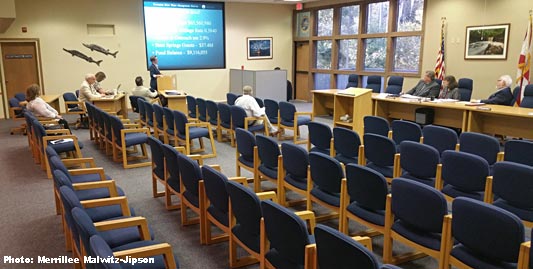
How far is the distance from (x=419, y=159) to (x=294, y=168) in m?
1.16

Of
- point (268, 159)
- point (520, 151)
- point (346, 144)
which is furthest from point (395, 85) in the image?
point (268, 159)

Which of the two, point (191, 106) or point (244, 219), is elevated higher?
point (191, 106)

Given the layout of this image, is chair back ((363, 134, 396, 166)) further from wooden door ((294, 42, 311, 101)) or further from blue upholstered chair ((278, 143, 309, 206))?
wooden door ((294, 42, 311, 101))

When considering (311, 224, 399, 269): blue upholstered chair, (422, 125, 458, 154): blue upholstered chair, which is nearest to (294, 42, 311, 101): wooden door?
(422, 125, 458, 154): blue upholstered chair

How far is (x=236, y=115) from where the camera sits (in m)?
6.87

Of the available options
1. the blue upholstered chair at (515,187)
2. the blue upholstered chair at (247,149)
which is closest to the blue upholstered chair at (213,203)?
the blue upholstered chair at (247,149)

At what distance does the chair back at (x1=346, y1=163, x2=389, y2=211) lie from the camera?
2.96m

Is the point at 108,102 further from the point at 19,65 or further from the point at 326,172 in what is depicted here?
the point at 326,172

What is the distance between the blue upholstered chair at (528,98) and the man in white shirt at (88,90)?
817 centimetres

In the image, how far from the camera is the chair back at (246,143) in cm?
451

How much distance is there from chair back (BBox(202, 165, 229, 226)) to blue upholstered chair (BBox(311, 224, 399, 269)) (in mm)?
1016

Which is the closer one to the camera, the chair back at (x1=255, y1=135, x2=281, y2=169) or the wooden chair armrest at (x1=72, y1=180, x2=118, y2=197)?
the wooden chair armrest at (x1=72, y1=180, x2=118, y2=197)

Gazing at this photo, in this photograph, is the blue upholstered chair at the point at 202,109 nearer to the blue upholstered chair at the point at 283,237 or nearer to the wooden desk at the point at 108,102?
the wooden desk at the point at 108,102

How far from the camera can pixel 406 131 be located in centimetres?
517
